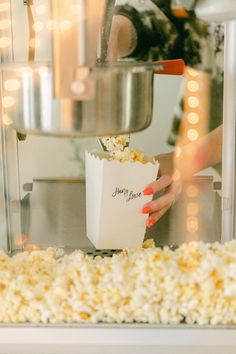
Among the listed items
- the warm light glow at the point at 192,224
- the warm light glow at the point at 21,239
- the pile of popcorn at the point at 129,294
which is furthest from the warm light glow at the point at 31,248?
the warm light glow at the point at 192,224

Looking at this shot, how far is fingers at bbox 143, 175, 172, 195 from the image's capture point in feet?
2.92

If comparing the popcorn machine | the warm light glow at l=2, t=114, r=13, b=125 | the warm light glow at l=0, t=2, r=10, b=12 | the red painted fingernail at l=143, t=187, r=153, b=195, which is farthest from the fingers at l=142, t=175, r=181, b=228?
the warm light glow at l=0, t=2, r=10, b=12

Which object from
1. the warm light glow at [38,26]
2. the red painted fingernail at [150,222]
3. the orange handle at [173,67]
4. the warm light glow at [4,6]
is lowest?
the red painted fingernail at [150,222]

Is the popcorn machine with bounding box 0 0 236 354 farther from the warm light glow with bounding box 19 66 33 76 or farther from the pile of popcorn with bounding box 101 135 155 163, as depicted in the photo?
the pile of popcorn with bounding box 101 135 155 163

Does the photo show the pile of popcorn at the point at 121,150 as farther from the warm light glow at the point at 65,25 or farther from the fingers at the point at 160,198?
the warm light glow at the point at 65,25

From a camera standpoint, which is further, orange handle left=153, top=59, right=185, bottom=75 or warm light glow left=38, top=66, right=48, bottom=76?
orange handle left=153, top=59, right=185, bottom=75

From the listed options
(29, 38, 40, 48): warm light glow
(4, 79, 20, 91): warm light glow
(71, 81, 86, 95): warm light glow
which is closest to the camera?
(71, 81, 86, 95): warm light glow

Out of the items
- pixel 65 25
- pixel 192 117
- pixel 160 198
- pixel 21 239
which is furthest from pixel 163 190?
pixel 65 25

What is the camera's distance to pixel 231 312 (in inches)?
28.9

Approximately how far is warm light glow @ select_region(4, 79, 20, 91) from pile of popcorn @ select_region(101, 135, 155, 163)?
0.58 feet

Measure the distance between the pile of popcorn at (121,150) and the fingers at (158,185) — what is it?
4cm

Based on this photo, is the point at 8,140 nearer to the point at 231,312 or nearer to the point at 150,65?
the point at 150,65

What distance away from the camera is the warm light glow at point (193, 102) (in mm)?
960

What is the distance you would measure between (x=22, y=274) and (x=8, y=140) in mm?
247
